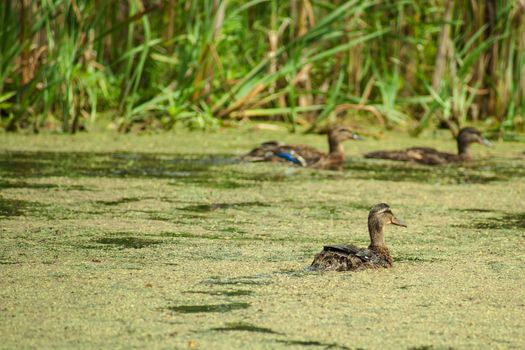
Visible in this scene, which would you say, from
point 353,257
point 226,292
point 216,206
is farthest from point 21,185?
point 226,292

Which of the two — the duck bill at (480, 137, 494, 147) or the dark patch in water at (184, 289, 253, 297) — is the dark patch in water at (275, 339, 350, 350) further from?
the duck bill at (480, 137, 494, 147)

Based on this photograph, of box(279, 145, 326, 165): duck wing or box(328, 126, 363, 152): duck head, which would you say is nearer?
box(279, 145, 326, 165): duck wing

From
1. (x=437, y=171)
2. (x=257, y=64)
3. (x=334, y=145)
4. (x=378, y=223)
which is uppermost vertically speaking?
(x=257, y=64)

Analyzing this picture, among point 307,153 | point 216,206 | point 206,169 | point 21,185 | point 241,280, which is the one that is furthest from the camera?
point 307,153

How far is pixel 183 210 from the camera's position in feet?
18.9

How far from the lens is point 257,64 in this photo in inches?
392

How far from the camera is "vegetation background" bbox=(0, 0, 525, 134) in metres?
8.55

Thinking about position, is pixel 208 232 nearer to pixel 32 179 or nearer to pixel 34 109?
pixel 32 179

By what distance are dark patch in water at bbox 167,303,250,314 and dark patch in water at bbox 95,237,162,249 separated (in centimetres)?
107

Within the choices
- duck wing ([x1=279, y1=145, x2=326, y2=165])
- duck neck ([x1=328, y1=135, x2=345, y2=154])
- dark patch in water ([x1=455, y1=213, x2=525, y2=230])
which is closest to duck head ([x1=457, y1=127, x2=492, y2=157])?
duck neck ([x1=328, y1=135, x2=345, y2=154])

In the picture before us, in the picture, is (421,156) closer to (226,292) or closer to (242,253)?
(242,253)

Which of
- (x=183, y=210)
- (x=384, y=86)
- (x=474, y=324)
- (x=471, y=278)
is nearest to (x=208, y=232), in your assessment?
(x=183, y=210)

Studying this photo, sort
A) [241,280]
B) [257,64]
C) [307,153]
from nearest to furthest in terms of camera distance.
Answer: [241,280]
[307,153]
[257,64]

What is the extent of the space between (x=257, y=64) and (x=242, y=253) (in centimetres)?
550
